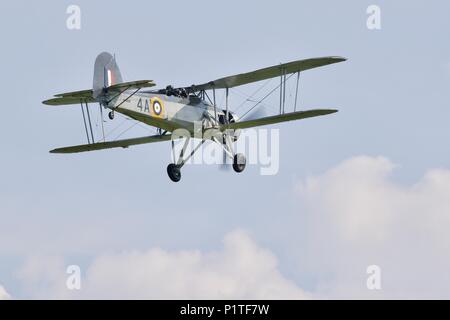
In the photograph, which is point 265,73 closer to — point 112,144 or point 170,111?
point 170,111

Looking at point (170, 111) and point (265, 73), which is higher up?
point (265, 73)

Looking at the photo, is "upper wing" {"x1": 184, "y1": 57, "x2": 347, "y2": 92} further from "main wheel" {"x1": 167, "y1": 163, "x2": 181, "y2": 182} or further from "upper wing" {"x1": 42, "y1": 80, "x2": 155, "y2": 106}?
"upper wing" {"x1": 42, "y1": 80, "x2": 155, "y2": 106}

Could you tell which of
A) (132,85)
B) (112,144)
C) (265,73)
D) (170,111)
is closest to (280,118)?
(265,73)

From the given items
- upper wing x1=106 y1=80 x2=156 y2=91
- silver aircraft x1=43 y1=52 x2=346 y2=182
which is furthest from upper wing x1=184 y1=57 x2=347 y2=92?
upper wing x1=106 y1=80 x2=156 y2=91

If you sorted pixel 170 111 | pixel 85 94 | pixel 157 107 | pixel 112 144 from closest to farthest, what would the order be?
pixel 85 94
pixel 157 107
pixel 170 111
pixel 112 144

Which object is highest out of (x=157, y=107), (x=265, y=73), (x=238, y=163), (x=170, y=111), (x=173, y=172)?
(x=265, y=73)

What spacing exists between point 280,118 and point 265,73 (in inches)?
85.1

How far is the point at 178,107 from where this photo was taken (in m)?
29.7

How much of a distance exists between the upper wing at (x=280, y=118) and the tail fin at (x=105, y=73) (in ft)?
11.1

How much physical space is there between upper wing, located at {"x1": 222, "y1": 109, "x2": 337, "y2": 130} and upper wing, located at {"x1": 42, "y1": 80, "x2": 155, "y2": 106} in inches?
151

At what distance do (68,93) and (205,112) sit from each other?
4.28 meters

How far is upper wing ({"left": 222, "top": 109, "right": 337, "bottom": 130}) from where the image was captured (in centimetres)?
2834

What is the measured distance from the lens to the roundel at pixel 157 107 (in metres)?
28.7
